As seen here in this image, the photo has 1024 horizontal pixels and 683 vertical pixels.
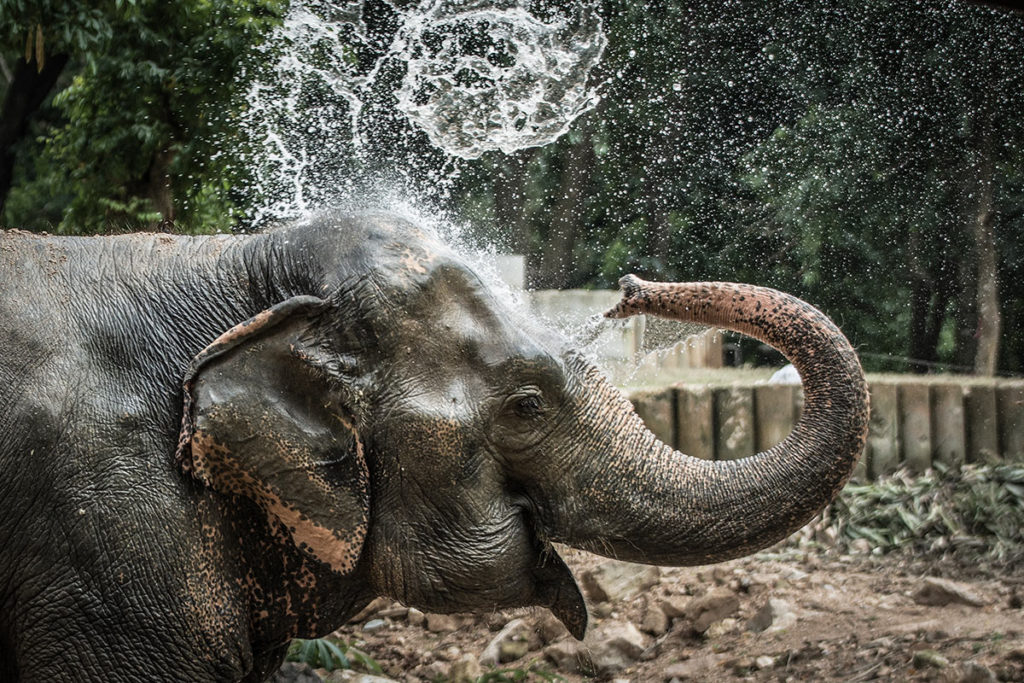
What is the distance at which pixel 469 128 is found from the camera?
769cm

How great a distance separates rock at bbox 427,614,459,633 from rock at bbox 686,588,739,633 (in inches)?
42.4

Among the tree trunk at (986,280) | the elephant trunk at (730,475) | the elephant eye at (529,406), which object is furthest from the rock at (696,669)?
the tree trunk at (986,280)

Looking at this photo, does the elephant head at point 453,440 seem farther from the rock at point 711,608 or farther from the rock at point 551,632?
the rock at point 711,608

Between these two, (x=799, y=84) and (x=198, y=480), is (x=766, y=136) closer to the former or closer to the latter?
(x=799, y=84)

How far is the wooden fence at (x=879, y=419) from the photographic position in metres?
6.80

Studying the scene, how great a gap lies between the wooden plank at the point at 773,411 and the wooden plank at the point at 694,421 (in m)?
0.30

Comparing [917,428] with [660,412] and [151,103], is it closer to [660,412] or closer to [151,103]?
[660,412]

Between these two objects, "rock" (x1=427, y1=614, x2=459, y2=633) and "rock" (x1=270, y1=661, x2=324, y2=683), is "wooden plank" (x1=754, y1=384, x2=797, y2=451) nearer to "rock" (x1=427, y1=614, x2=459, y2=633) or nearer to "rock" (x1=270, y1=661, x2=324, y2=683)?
"rock" (x1=427, y1=614, x2=459, y2=633)

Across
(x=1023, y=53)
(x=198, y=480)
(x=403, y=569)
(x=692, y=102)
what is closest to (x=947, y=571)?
(x=403, y=569)

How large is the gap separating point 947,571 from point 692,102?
550 centimetres

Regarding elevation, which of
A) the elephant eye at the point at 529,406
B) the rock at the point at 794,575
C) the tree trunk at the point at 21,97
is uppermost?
the tree trunk at the point at 21,97

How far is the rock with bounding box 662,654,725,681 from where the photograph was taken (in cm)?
436

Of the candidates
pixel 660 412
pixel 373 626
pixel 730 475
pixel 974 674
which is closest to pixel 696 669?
pixel 974 674

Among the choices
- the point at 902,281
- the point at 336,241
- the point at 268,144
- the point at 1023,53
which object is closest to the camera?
the point at 336,241
